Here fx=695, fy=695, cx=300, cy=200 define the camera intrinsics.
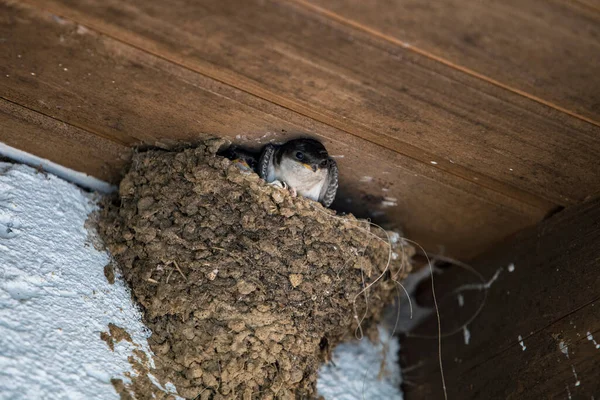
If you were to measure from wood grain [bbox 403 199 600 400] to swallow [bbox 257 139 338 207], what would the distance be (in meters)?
0.87

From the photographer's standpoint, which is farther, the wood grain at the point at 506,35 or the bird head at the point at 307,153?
the bird head at the point at 307,153

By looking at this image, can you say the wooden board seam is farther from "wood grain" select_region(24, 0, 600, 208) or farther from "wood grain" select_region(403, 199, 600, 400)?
"wood grain" select_region(403, 199, 600, 400)

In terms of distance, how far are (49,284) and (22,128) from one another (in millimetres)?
766

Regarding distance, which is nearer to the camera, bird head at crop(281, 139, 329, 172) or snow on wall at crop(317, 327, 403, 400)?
bird head at crop(281, 139, 329, 172)

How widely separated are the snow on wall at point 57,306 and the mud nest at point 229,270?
146 millimetres

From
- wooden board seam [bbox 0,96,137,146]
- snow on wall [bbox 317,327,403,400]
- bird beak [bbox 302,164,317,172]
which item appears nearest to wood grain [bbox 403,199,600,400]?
snow on wall [bbox 317,327,403,400]

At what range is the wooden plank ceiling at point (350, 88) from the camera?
85.9 inches

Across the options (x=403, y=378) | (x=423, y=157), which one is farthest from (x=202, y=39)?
(x=403, y=378)

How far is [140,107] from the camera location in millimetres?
2848

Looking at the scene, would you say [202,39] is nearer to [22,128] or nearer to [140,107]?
[140,107]

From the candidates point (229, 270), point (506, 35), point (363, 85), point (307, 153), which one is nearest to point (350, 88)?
point (363, 85)

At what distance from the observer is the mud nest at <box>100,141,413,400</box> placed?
3.03 m

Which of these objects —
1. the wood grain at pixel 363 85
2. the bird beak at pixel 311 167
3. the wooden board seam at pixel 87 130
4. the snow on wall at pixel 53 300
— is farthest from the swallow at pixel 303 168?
the snow on wall at pixel 53 300

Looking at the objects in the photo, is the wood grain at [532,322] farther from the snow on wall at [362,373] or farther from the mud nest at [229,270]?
the mud nest at [229,270]
